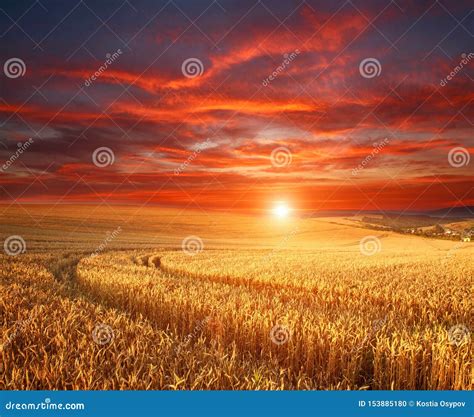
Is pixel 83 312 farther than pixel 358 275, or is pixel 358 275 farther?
pixel 358 275

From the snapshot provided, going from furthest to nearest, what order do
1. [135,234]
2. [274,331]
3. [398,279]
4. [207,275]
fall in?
[135,234]
[207,275]
[398,279]
[274,331]

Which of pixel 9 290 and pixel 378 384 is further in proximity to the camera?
pixel 9 290

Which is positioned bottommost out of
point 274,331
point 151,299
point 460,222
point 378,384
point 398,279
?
point 378,384

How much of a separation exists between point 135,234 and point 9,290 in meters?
52.4

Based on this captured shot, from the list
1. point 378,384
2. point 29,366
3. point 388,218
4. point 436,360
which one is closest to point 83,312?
point 29,366

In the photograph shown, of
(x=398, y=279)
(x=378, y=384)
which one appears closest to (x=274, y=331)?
(x=378, y=384)

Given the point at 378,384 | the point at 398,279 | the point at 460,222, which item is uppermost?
the point at 460,222

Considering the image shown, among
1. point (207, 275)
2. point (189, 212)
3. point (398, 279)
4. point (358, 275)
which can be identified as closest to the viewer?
point (398, 279)

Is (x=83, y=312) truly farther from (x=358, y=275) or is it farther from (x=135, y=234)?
(x=135, y=234)

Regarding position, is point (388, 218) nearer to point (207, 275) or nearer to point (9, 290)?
point (207, 275)

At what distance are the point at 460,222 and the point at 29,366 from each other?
8131 centimetres

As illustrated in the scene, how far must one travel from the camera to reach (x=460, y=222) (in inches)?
2904

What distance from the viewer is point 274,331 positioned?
721 cm

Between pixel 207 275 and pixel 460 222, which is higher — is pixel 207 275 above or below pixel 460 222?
below
